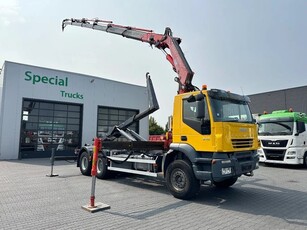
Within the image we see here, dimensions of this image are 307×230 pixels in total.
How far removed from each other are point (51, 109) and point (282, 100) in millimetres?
27795

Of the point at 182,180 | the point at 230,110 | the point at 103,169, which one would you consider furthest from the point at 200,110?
the point at 103,169

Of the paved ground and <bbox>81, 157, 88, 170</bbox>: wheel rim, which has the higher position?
<bbox>81, 157, 88, 170</bbox>: wheel rim

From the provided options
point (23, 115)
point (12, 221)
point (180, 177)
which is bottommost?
point (12, 221)

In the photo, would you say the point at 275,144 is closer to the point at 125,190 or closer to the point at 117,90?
the point at 125,190

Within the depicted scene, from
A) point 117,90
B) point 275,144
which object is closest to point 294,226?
point 275,144

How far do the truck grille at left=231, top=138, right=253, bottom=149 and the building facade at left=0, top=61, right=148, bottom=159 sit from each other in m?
11.2

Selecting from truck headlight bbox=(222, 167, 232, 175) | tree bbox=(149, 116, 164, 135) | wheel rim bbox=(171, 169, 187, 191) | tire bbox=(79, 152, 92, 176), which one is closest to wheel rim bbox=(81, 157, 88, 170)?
tire bbox=(79, 152, 92, 176)

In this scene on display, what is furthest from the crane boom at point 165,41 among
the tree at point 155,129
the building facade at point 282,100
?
the building facade at point 282,100

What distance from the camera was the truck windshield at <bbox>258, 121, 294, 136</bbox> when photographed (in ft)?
42.0

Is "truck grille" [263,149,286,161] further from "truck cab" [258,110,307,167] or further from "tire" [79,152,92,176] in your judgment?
"tire" [79,152,92,176]

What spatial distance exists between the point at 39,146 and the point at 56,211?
13.6 meters

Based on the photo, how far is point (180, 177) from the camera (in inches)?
259

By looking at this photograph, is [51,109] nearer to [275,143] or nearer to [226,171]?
[275,143]

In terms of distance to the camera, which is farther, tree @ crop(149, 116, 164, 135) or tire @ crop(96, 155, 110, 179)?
tree @ crop(149, 116, 164, 135)
